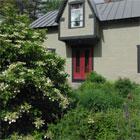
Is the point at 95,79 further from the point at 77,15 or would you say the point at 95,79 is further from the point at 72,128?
the point at 72,128

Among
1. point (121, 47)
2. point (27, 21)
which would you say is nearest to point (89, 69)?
point (121, 47)

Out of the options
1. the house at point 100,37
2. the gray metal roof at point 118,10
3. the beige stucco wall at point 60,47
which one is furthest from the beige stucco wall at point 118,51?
the beige stucco wall at point 60,47

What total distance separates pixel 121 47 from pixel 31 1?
102ft

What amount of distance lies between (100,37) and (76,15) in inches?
80.7

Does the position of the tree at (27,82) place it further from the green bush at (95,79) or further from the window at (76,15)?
the window at (76,15)

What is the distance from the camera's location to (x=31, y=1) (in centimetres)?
4975

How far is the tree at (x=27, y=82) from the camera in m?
9.22

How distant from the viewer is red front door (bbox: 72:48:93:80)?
2302 cm

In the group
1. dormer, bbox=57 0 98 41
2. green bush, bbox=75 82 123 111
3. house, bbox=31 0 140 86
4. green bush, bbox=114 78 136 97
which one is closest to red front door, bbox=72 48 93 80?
house, bbox=31 0 140 86

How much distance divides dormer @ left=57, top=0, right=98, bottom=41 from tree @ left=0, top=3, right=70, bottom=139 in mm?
10724

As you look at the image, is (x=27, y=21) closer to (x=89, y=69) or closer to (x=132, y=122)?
(x=132, y=122)

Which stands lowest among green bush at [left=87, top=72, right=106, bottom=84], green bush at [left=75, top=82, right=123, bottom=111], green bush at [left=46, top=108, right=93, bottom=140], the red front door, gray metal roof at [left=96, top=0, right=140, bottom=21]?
green bush at [left=46, top=108, right=93, bottom=140]

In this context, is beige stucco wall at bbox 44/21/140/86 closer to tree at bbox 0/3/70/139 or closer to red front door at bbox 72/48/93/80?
red front door at bbox 72/48/93/80

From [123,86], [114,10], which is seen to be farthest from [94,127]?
[114,10]
